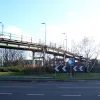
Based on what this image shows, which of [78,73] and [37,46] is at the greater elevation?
[37,46]

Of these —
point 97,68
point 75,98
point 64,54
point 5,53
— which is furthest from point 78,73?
point 5,53

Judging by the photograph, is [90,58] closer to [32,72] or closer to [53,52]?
[53,52]

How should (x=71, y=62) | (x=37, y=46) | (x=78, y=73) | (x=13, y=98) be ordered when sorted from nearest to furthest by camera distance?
(x=13, y=98), (x=71, y=62), (x=78, y=73), (x=37, y=46)

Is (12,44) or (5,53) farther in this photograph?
(5,53)

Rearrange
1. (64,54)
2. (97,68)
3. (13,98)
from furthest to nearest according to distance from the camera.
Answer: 1. (64,54)
2. (97,68)
3. (13,98)

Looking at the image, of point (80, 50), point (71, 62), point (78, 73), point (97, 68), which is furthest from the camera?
point (80, 50)

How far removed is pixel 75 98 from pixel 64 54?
63833mm

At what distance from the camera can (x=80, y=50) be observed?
67.0 meters

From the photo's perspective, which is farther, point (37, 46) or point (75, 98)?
point (37, 46)

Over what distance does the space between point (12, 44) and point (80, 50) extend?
2071 cm

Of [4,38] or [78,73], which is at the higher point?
[4,38]

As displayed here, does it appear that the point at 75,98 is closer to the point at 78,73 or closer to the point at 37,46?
the point at 78,73

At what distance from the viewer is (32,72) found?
40.8 meters

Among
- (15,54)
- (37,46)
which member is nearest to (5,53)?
(15,54)
